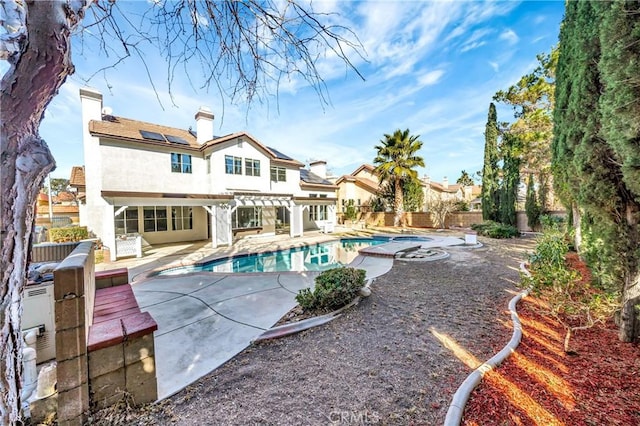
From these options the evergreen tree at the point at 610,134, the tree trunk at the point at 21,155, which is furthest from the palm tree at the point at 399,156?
the tree trunk at the point at 21,155

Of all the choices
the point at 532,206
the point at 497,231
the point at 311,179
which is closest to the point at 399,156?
the point at 311,179

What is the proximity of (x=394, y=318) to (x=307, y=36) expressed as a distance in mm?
4385

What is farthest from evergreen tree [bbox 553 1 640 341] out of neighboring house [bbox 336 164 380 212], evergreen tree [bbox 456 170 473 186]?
evergreen tree [bbox 456 170 473 186]

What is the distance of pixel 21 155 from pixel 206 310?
4.76 m

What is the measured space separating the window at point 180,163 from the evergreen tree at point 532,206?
23.1 meters

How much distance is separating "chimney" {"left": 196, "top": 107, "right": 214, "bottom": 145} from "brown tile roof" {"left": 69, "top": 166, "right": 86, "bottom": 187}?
610cm

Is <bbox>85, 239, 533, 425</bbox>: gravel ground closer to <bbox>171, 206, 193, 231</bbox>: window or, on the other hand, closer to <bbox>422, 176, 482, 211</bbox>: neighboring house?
<bbox>171, 206, 193, 231</bbox>: window

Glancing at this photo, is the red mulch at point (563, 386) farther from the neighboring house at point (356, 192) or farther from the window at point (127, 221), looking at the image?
the neighboring house at point (356, 192)

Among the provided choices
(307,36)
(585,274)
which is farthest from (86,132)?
(585,274)

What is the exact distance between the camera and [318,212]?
23156 millimetres

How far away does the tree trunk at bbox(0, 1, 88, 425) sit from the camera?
3.59 feet

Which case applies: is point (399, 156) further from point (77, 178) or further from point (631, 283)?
point (77, 178)

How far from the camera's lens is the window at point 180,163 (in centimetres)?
1442

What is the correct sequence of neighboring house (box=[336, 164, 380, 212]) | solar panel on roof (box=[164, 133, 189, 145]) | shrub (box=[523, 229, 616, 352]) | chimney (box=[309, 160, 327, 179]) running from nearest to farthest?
shrub (box=[523, 229, 616, 352]) → solar panel on roof (box=[164, 133, 189, 145]) → chimney (box=[309, 160, 327, 179]) → neighboring house (box=[336, 164, 380, 212])
